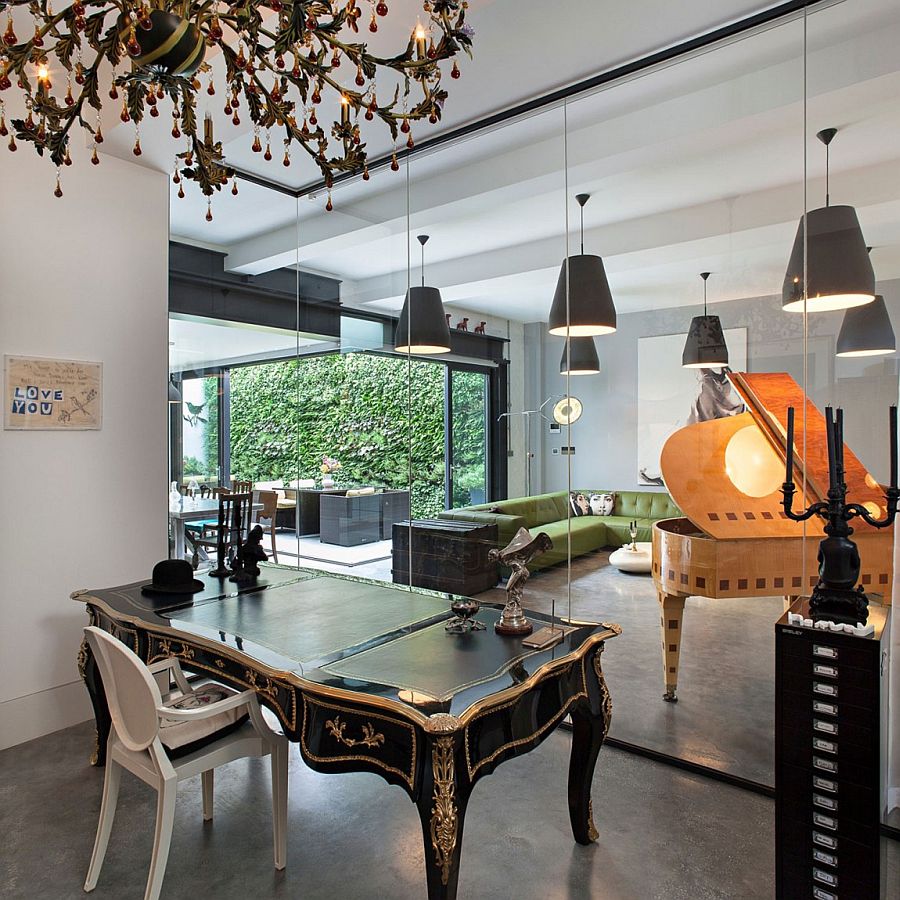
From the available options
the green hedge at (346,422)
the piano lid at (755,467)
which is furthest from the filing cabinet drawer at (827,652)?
the green hedge at (346,422)

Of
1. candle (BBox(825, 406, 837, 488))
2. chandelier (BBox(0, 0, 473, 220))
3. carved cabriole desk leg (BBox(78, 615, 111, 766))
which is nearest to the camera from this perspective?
chandelier (BBox(0, 0, 473, 220))

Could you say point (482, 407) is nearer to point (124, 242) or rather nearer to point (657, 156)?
point (657, 156)

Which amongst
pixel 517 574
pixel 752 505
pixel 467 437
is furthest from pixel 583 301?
pixel 517 574

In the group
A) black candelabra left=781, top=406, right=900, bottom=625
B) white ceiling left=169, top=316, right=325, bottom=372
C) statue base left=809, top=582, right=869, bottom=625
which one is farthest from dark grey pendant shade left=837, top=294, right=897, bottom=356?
white ceiling left=169, top=316, right=325, bottom=372

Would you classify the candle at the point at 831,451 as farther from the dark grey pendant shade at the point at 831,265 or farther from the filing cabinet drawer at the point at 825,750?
the filing cabinet drawer at the point at 825,750

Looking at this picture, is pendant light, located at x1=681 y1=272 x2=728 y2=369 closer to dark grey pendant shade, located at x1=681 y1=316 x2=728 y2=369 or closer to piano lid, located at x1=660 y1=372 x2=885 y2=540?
dark grey pendant shade, located at x1=681 y1=316 x2=728 y2=369

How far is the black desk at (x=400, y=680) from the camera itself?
5.57 feet

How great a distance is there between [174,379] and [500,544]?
2.32m

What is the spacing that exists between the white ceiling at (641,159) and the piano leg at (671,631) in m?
1.33

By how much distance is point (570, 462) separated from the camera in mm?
3264

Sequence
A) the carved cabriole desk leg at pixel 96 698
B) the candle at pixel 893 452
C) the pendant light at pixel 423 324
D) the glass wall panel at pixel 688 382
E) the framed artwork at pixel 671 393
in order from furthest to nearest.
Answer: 1. the pendant light at pixel 423 324
2. the carved cabriole desk leg at pixel 96 698
3. the framed artwork at pixel 671 393
4. the glass wall panel at pixel 688 382
5. the candle at pixel 893 452

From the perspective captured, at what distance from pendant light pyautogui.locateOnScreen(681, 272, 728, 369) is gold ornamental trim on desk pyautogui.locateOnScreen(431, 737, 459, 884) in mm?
1950

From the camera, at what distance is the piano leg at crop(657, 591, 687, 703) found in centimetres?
296

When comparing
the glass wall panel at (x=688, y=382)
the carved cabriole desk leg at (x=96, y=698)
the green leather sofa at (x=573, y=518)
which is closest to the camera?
the glass wall panel at (x=688, y=382)
